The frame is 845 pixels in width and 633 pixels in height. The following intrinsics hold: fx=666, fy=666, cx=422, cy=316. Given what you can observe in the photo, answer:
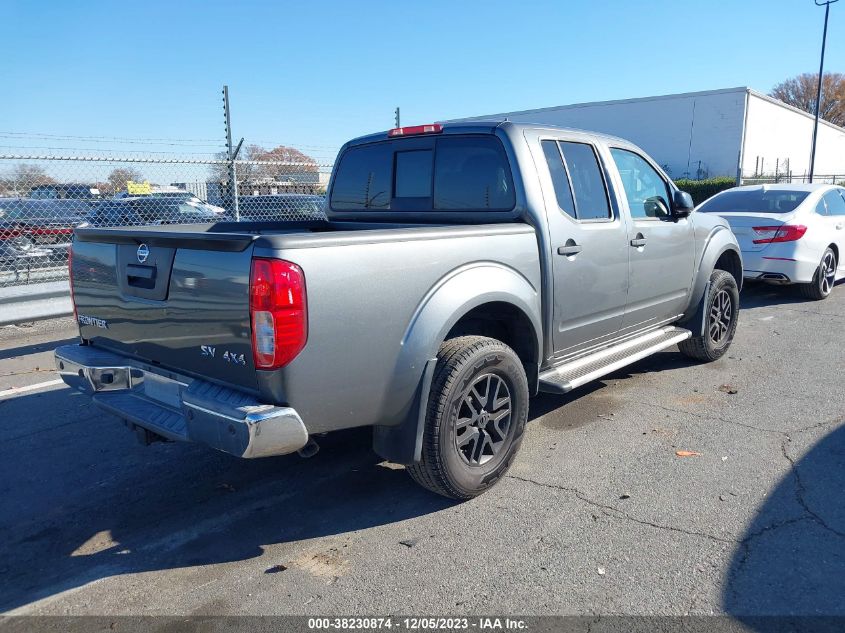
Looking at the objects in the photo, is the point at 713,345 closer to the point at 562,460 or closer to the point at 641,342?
the point at 641,342

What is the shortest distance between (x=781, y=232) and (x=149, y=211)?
9.95 meters

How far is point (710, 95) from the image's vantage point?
37.0 m

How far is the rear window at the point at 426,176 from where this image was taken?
13.8 feet

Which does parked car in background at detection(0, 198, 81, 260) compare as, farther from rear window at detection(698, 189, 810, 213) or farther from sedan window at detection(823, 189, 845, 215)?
sedan window at detection(823, 189, 845, 215)

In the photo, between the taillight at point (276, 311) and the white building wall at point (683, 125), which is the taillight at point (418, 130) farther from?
the white building wall at point (683, 125)

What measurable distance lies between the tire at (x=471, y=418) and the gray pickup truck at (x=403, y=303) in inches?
0.4

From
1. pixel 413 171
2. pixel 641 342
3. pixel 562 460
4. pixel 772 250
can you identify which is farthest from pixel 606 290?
pixel 772 250

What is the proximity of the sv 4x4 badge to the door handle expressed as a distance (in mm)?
2093

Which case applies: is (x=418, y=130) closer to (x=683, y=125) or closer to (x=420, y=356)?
(x=420, y=356)

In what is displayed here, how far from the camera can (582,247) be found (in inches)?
169

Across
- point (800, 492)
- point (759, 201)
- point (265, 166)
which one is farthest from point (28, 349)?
point (759, 201)

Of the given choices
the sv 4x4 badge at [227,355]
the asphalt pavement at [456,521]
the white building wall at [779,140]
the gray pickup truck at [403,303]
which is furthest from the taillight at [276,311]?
the white building wall at [779,140]

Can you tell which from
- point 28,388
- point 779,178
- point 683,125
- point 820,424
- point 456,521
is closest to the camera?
point 456,521

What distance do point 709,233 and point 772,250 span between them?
345 cm
